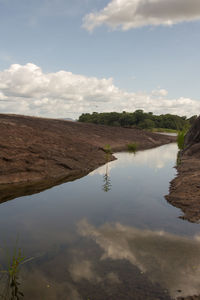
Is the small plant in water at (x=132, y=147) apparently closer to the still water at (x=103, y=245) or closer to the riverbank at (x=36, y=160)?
the riverbank at (x=36, y=160)

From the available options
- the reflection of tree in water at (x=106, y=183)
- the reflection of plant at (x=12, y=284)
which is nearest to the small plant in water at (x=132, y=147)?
the reflection of tree in water at (x=106, y=183)

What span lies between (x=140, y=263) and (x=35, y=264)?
3293mm

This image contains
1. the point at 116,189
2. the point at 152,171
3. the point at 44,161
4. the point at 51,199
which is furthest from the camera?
the point at 152,171

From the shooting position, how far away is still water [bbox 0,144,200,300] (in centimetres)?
642

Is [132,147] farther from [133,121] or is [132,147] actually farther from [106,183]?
[133,121]

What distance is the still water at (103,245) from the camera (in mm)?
6422

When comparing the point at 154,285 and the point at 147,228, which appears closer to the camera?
the point at 154,285

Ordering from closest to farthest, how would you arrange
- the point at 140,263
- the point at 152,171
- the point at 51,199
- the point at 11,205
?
the point at 140,263 < the point at 11,205 < the point at 51,199 < the point at 152,171

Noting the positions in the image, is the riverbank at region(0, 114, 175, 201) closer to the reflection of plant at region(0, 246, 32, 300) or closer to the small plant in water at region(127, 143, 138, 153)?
the reflection of plant at region(0, 246, 32, 300)

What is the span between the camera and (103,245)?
8703mm

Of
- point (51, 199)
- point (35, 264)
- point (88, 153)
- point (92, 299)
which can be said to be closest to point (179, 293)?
point (92, 299)

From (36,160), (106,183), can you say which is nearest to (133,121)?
(36,160)

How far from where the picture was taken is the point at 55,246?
8.68 m

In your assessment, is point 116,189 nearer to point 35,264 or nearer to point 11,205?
point 11,205
